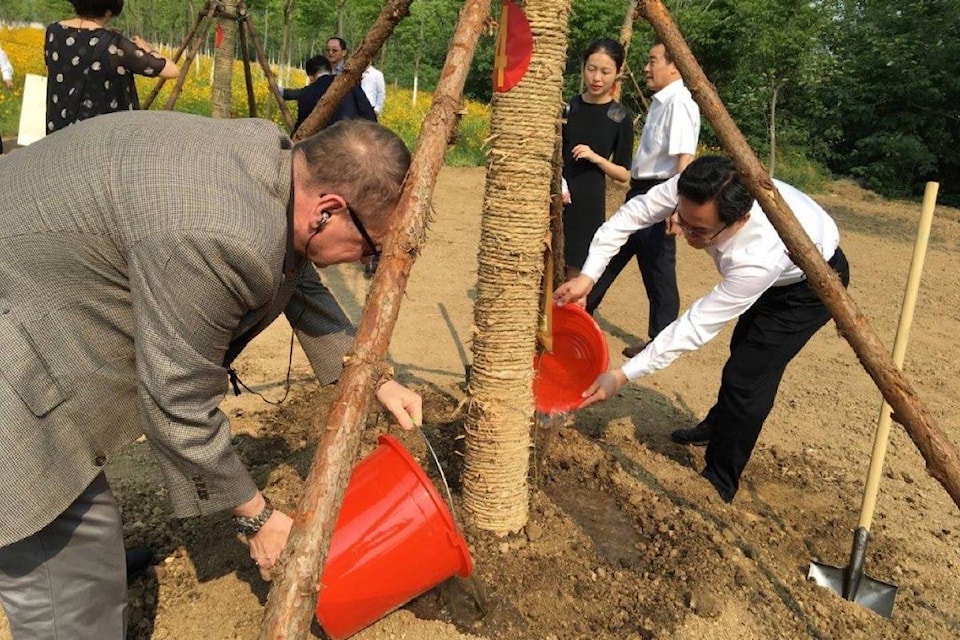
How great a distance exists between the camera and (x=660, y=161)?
4.29 metres

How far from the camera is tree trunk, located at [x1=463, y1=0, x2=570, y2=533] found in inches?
87.7

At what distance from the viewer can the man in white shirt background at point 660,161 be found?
4105mm

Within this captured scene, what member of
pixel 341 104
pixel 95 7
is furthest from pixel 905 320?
pixel 341 104

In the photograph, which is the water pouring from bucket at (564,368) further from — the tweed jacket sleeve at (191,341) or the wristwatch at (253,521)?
the tweed jacket sleeve at (191,341)

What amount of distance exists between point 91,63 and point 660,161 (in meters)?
3.36

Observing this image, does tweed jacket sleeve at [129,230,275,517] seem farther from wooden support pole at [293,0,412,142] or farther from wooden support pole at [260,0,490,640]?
wooden support pole at [293,0,412,142]

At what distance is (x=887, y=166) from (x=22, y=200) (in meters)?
18.1

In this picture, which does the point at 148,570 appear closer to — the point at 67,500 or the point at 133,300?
the point at 67,500

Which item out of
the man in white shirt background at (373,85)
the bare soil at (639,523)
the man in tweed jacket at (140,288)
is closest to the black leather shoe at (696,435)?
the bare soil at (639,523)

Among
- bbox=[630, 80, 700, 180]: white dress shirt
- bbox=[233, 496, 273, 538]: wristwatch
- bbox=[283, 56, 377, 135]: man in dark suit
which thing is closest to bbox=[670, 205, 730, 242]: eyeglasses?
bbox=[630, 80, 700, 180]: white dress shirt

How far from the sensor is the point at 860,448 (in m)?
3.78

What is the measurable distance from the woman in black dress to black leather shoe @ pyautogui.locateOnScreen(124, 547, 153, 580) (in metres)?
2.90

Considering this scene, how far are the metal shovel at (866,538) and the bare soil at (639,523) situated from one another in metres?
0.07

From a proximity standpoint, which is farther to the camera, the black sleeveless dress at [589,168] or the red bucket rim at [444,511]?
the black sleeveless dress at [589,168]
